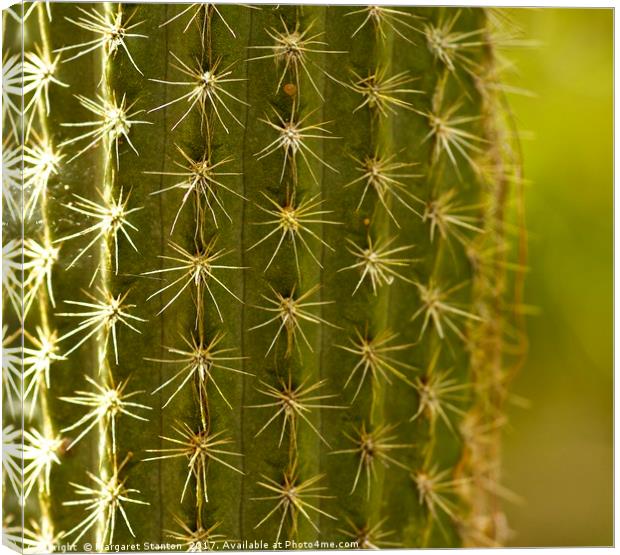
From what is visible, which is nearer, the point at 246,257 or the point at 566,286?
the point at 246,257

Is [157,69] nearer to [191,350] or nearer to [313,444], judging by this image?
[191,350]

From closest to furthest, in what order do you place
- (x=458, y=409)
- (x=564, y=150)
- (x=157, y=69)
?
(x=157, y=69), (x=458, y=409), (x=564, y=150)

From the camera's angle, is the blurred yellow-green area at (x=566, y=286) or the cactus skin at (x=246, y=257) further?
the blurred yellow-green area at (x=566, y=286)

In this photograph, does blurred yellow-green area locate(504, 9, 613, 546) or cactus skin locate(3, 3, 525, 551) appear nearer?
cactus skin locate(3, 3, 525, 551)

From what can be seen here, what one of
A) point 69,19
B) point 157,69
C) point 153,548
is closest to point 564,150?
point 157,69
